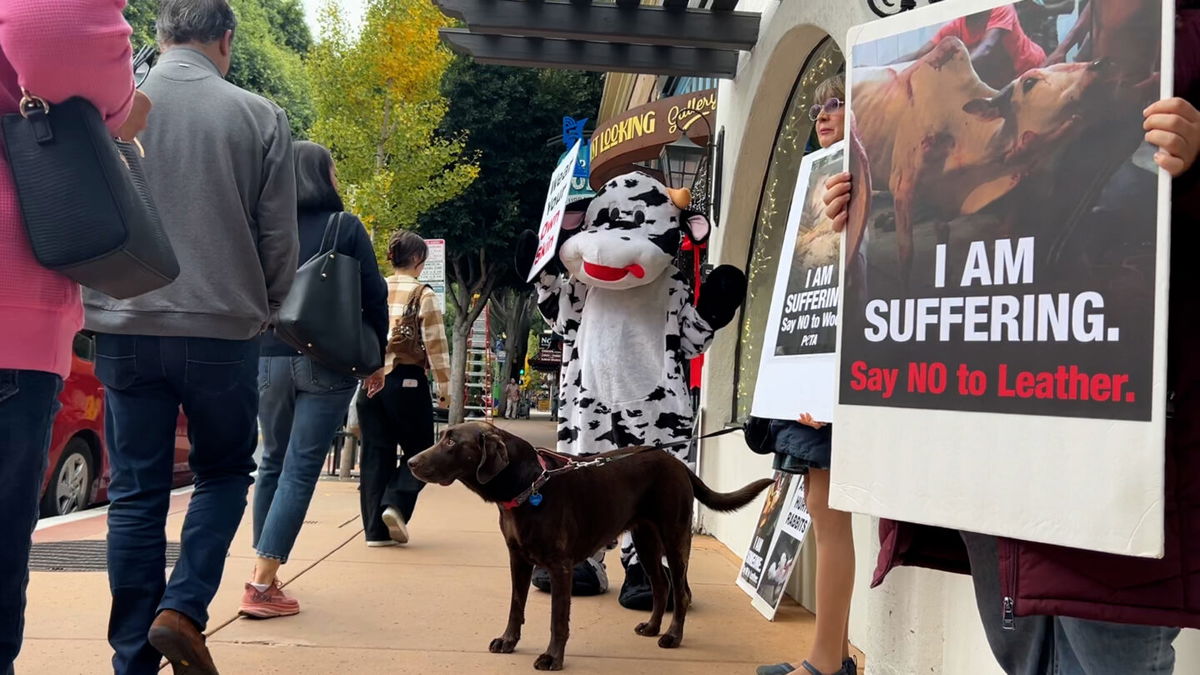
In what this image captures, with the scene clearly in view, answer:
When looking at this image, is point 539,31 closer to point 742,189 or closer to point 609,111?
point 742,189

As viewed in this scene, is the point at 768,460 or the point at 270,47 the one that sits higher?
the point at 270,47

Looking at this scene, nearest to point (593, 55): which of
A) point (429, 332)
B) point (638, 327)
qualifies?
point (429, 332)

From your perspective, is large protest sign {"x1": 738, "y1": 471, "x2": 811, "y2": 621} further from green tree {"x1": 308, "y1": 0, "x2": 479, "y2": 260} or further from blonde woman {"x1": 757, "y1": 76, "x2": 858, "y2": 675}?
green tree {"x1": 308, "y1": 0, "x2": 479, "y2": 260}

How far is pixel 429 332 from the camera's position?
6.55 m

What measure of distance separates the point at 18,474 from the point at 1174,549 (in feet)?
7.19

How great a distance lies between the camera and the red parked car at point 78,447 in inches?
296

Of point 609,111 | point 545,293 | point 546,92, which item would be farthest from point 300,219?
point 546,92

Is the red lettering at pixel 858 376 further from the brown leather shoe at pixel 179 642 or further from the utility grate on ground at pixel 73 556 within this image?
the utility grate on ground at pixel 73 556

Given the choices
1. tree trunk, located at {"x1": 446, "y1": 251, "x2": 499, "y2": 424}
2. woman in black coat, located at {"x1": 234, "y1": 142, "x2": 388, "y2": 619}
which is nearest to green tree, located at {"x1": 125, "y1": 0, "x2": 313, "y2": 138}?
tree trunk, located at {"x1": 446, "y1": 251, "x2": 499, "y2": 424}

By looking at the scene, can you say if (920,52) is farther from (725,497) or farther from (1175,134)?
(725,497)

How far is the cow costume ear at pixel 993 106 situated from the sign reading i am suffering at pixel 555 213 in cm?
277

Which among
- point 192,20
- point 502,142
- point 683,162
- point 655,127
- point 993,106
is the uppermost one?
point 502,142

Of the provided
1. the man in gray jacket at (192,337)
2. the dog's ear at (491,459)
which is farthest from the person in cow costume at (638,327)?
the man in gray jacket at (192,337)

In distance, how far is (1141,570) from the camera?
1.48m
